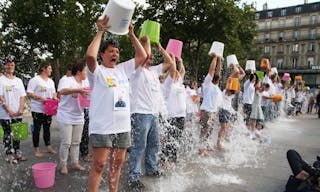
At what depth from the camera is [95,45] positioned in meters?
3.03

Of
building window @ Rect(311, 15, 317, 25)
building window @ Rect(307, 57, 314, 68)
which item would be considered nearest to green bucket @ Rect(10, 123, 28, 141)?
building window @ Rect(307, 57, 314, 68)

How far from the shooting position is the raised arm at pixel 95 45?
3.01 m

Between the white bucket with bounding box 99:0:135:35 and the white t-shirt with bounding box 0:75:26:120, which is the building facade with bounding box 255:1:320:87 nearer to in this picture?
the white t-shirt with bounding box 0:75:26:120

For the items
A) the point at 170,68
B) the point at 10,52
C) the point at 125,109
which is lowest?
the point at 125,109

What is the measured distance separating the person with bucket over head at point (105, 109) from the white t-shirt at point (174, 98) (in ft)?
6.41

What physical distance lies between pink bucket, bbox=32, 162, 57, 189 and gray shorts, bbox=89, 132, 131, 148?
1224mm

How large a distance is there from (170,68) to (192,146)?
2.65 metres

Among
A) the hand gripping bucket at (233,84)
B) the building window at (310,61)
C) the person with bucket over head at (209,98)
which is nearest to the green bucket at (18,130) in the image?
the person with bucket over head at (209,98)

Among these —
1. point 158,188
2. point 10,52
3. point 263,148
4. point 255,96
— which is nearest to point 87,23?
point 10,52

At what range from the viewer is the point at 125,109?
3.23m

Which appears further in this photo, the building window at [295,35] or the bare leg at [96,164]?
the building window at [295,35]

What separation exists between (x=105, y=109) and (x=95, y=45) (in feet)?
2.12

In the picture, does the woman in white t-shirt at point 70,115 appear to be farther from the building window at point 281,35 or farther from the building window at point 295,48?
the building window at point 281,35

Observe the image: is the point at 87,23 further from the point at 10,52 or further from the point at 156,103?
the point at 156,103
